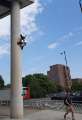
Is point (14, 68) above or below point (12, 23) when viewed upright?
below

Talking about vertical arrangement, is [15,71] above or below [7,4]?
below

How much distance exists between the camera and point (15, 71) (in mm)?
24906

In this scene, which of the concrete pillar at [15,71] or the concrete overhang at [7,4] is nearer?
the concrete pillar at [15,71]

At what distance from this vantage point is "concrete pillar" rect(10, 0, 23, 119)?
2439cm

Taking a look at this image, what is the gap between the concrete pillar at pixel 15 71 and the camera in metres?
24.4

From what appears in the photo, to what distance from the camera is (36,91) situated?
70.1 m

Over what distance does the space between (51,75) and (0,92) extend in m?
86.4

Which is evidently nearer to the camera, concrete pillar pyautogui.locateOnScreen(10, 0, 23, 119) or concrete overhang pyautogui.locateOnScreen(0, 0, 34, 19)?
concrete pillar pyautogui.locateOnScreen(10, 0, 23, 119)

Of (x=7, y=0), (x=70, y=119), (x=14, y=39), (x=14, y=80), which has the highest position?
(x=7, y=0)

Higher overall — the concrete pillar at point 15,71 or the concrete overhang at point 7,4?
the concrete overhang at point 7,4

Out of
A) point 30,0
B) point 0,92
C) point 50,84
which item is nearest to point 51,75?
point 50,84

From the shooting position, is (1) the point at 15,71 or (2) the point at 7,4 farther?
(2) the point at 7,4

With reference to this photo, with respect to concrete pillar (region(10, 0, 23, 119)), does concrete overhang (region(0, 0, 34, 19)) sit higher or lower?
higher

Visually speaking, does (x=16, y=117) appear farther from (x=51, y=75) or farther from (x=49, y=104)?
(x=51, y=75)
